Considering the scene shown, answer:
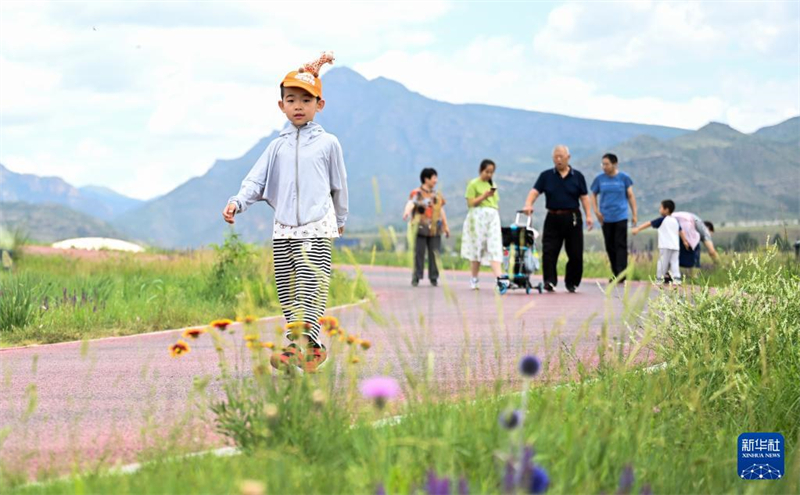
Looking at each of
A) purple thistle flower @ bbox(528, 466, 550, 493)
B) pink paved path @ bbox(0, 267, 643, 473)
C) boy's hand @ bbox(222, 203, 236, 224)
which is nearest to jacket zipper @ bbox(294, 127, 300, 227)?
boy's hand @ bbox(222, 203, 236, 224)

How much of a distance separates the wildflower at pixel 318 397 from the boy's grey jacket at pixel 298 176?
280 centimetres

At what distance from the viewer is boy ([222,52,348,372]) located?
298 inches

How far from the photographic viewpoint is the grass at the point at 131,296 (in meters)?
11.7

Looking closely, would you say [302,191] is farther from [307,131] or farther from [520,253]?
[520,253]

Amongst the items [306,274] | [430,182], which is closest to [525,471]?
[306,274]

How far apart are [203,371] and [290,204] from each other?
71.0 inches

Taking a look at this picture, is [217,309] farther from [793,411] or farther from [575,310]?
[793,411]

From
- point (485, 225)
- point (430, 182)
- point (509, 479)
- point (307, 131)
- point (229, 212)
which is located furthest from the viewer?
point (430, 182)

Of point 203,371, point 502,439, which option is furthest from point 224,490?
point 203,371

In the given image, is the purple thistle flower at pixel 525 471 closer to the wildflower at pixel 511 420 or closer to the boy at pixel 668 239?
the wildflower at pixel 511 420

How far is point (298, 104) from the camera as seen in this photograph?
7.55 metres

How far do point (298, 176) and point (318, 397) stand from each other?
313 centimetres

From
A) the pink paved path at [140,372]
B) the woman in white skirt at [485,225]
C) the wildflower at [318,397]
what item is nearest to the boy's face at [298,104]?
the pink paved path at [140,372]

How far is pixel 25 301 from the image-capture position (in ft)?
39.2
